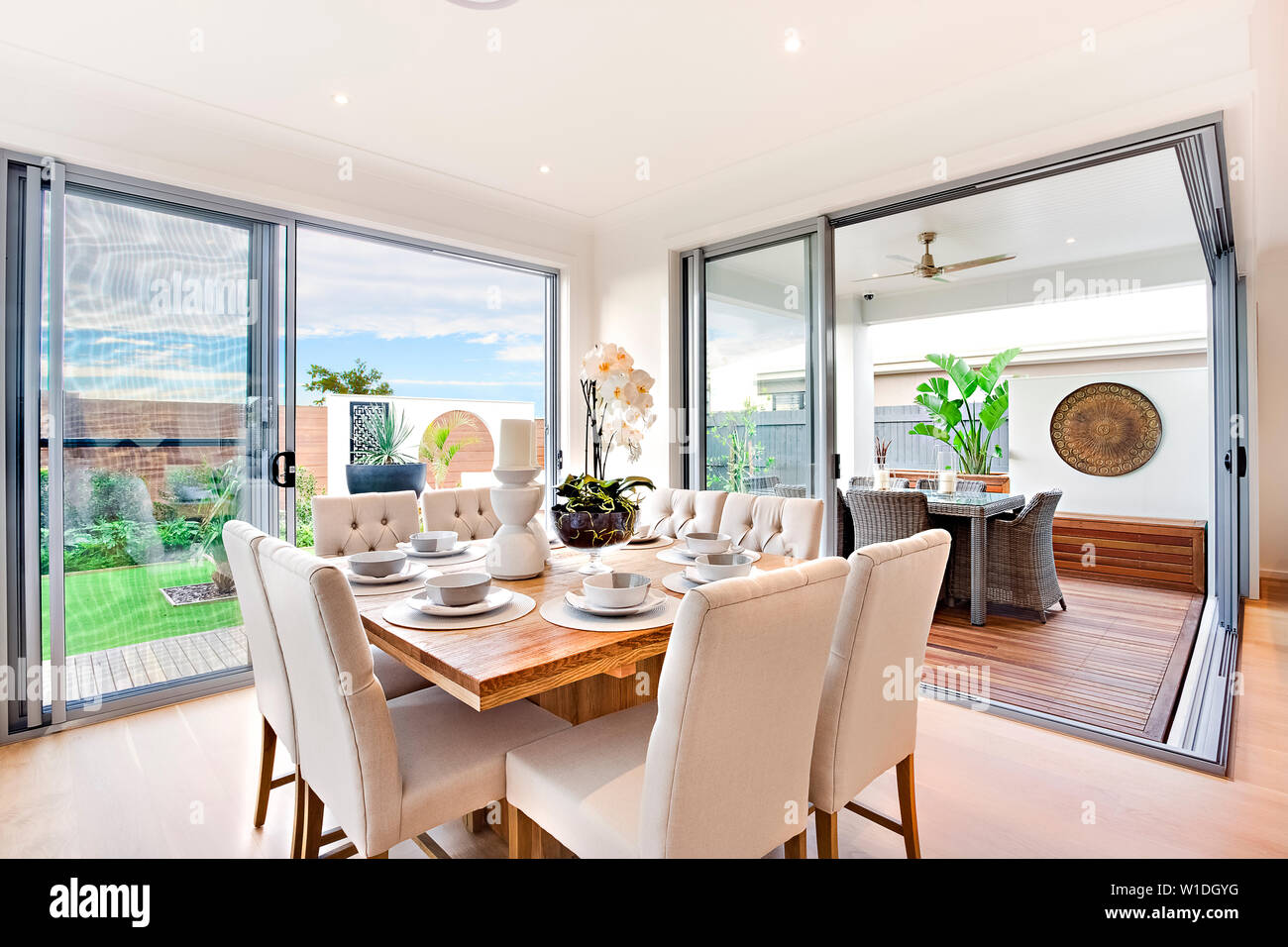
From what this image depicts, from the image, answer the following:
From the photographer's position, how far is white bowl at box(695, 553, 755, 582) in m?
1.73

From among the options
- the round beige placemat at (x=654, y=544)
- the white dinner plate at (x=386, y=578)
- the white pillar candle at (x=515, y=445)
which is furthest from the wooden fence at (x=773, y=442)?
the white dinner plate at (x=386, y=578)

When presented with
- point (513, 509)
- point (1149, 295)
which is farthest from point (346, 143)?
point (1149, 295)

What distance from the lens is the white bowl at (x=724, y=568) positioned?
173 cm

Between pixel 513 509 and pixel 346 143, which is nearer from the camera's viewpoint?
pixel 513 509

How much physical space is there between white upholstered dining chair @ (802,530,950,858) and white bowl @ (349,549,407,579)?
1.16 metres

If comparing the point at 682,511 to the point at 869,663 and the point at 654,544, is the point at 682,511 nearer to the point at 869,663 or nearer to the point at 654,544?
the point at 654,544

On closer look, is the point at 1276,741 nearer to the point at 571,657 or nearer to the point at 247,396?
the point at 571,657

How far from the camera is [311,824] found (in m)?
1.57

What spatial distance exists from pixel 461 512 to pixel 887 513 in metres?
2.50

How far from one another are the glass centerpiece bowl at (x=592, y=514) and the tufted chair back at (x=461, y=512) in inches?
39.5

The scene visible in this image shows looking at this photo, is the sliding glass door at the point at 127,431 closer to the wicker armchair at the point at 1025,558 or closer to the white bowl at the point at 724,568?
the white bowl at the point at 724,568
